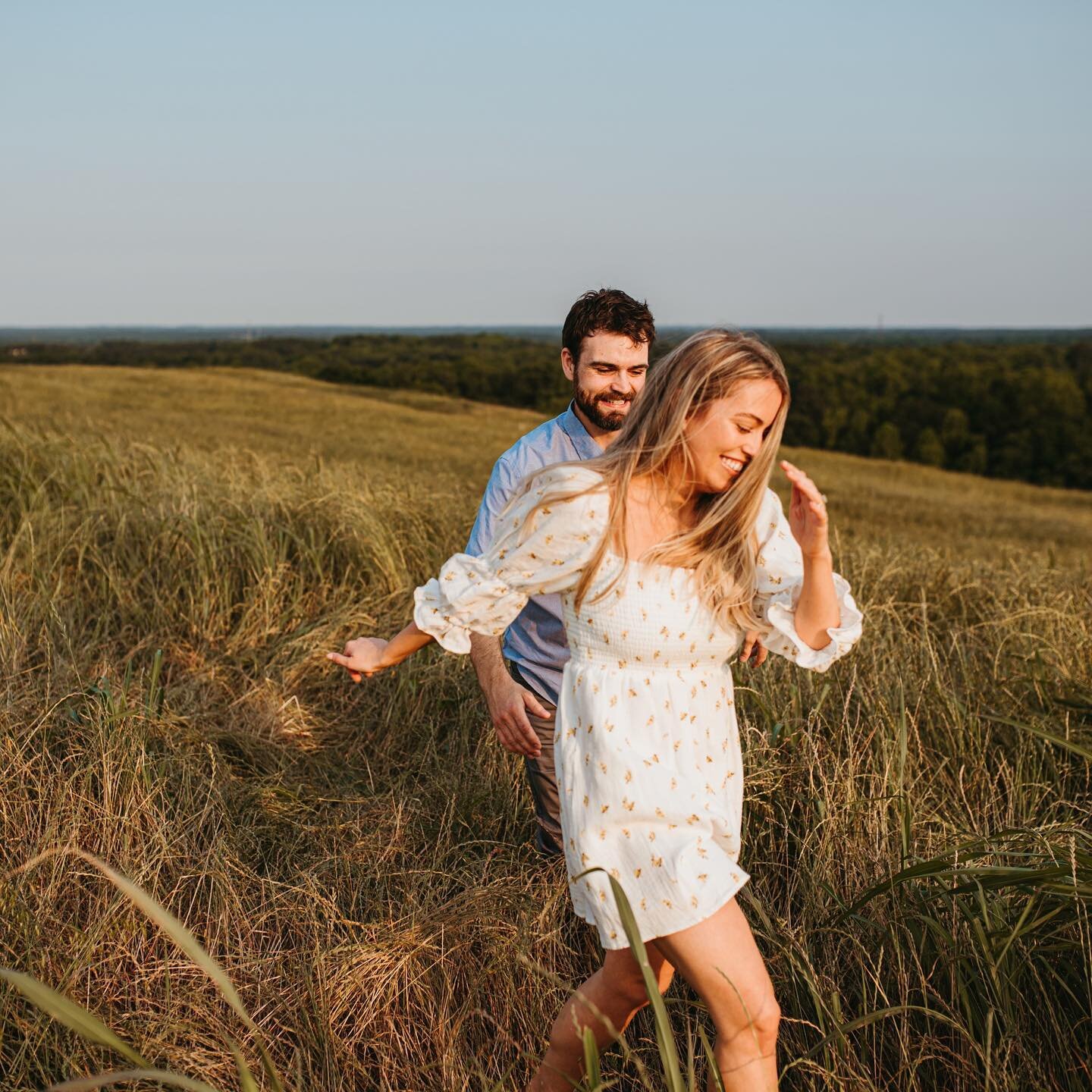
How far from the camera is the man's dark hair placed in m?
2.82

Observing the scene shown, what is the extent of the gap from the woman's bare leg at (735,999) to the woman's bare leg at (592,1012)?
0.43ft

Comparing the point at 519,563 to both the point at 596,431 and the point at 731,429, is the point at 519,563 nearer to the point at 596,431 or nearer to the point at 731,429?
the point at 731,429

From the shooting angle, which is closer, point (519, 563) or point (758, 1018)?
point (758, 1018)

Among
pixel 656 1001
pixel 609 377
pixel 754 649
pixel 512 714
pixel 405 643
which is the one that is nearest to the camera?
pixel 656 1001

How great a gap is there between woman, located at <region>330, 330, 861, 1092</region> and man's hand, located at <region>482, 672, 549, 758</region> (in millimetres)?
554

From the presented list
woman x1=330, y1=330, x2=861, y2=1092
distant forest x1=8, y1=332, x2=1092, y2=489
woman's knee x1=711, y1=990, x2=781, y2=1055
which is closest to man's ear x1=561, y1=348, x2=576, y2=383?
woman x1=330, y1=330, x2=861, y2=1092

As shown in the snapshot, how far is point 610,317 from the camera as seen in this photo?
2816 millimetres

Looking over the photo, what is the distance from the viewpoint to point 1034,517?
62.8 ft

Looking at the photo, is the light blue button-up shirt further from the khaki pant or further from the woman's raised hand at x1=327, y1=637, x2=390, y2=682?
the woman's raised hand at x1=327, y1=637, x2=390, y2=682

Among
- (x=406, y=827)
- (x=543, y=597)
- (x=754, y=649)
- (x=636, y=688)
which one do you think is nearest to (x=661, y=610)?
(x=636, y=688)

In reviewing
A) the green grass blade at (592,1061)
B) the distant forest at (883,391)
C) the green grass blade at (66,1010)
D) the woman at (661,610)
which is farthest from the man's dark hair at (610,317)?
the distant forest at (883,391)

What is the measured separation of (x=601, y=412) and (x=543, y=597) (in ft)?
1.69

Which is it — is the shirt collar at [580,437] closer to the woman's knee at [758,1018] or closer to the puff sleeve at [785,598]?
the puff sleeve at [785,598]

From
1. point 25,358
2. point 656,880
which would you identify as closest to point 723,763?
point 656,880
